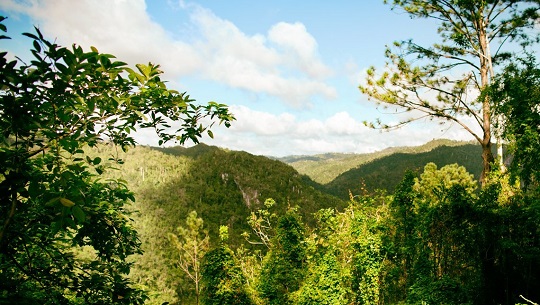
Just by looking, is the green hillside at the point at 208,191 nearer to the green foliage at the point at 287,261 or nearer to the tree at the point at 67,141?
the green foliage at the point at 287,261

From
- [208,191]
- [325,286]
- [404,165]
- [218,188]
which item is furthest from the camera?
[404,165]

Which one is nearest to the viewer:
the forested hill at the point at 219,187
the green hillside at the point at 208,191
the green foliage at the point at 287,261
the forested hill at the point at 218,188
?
the green foliage at the point at 287,261

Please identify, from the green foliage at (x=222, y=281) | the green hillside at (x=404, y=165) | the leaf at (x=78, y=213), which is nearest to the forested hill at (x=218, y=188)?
the green hillside at (x=404, y=165)

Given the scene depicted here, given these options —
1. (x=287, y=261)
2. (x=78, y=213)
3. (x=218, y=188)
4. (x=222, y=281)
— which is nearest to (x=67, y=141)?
(x=78, y=213)

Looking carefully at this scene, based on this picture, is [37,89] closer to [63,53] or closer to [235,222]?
[63,53]

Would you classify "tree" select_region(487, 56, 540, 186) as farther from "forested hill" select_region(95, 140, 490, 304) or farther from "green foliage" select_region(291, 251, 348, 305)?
"forested hill" select_region(95, 140, 490, 304)

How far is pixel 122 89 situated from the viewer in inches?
85.7

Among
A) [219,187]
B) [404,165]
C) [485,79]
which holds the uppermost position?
[404,165]

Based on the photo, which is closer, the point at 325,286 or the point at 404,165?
the point at 325,286

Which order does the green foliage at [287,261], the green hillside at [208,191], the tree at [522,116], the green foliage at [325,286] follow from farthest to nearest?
the green hillside at [208,191] → the green foliage at [287,261] → the green foliage at [325,286] → the tree at [522,116]

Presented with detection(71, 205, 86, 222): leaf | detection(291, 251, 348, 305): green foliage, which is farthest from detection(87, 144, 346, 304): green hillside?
detection(71, 205, 86, 222): leaf

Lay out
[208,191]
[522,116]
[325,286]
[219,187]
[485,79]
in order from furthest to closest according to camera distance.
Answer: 1. [219,187]
2. [208,191]
3. [325,286]
4. [485,79]
5. [522,116]

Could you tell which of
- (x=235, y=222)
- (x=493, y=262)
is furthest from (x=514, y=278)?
(x=235, y=222)

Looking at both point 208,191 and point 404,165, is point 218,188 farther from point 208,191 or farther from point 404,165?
point 404,165
